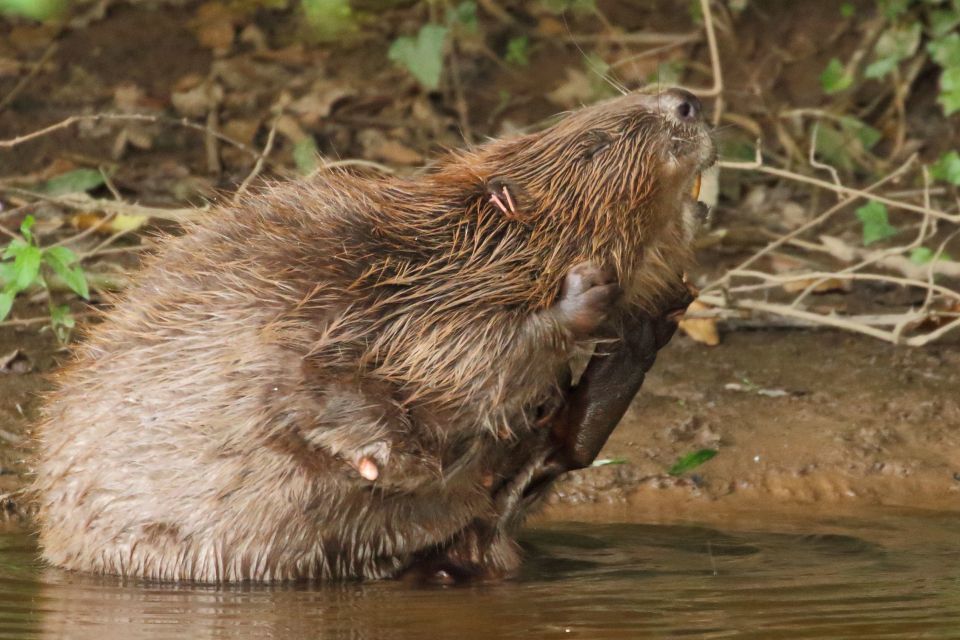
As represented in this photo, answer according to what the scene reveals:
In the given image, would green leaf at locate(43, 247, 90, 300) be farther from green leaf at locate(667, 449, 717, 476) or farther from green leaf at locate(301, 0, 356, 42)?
green leaf at locate(667, 449, 717, 476)

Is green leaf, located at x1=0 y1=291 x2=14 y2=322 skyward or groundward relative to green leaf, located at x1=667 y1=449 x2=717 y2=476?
skyward

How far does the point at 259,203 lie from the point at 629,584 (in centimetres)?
130

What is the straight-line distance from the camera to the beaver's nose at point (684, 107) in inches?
155

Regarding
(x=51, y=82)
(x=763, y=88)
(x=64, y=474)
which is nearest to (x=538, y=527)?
(x=64, y=474)

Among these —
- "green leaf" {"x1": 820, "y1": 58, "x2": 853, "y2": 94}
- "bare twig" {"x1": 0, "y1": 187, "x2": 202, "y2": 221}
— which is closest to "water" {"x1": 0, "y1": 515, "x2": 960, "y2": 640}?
"bare twig" {"x1": 0, "y1": 187, "x2": 202, "y2": 221}

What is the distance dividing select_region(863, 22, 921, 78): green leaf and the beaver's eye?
3.74 m

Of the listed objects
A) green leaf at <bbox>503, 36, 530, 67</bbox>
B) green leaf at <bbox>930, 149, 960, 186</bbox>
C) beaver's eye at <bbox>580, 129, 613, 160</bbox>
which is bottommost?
beaver's eye at <bbox>580, 129, 613, 160</bbox>

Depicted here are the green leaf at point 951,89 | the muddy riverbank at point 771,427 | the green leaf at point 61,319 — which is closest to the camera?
the muddy riverbank at point 771,427

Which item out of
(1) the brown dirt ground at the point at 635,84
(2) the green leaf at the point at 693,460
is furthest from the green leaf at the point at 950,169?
(2) the green leaf at the point at 693,460

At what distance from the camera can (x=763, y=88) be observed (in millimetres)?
7973

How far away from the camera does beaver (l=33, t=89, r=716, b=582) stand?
3.69 m

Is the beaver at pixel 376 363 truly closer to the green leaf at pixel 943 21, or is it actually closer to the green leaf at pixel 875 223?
the green leaf at pixel 875 223

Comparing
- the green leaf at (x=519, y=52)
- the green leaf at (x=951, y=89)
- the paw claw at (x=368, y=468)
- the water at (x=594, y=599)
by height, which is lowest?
the water at (x=594, y=599)

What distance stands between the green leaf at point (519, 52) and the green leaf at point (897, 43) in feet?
5.57
